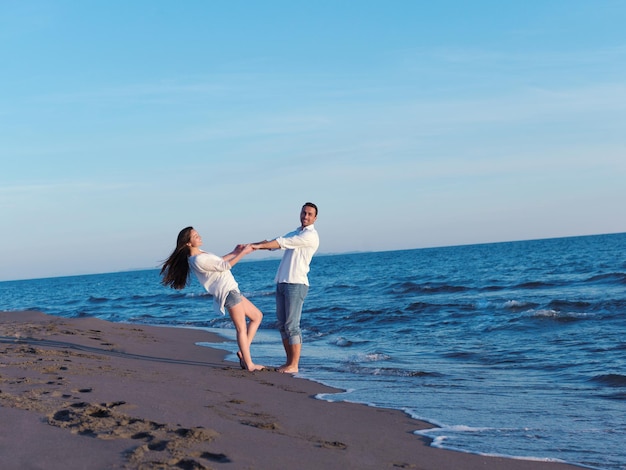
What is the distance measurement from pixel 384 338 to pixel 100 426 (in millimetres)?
8945

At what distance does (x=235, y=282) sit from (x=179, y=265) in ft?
2.12

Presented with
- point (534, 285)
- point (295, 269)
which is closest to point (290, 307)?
point (295, 269)

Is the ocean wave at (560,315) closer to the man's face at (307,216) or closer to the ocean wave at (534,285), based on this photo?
the man's face at (307,216)

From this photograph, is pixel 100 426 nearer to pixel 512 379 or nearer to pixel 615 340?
pixel 512 379

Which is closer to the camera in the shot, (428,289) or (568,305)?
(568,305)

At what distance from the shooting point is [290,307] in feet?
25.9

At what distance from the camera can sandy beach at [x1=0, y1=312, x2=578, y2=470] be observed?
3.66 meters

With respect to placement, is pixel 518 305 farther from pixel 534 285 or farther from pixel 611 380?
pixel 611 380

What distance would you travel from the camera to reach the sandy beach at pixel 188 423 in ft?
12.0

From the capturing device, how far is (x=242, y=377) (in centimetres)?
736

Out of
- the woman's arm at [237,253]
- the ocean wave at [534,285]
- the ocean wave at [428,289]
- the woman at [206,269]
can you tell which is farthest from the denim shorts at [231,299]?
the ocean wave at [534,285]

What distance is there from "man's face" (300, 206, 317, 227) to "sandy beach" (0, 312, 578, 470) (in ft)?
5.75

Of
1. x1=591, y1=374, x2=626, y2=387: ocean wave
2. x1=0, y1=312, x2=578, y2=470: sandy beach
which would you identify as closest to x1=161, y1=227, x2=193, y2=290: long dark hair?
x1=0, y1=312, x2=578, y2=470: sandy beach

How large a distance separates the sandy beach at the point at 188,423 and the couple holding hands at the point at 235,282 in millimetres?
474
